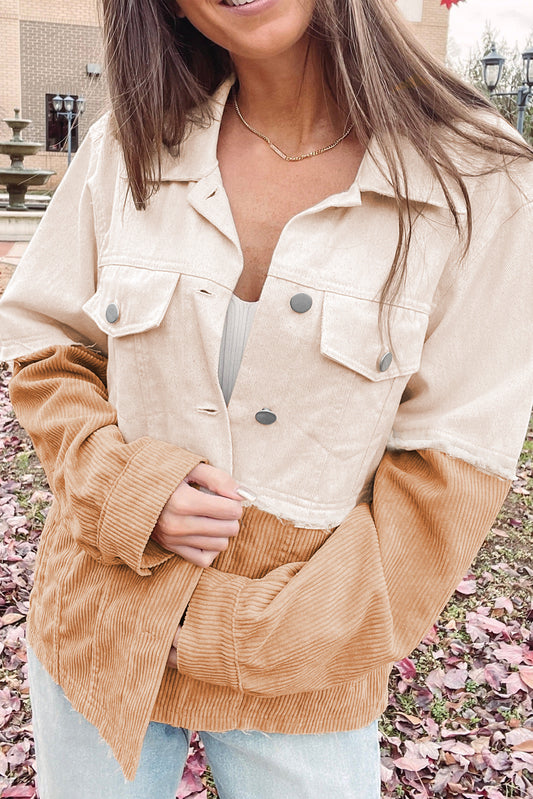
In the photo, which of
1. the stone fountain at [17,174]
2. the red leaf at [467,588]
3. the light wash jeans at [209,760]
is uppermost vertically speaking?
the light wash jeans at [209,760]

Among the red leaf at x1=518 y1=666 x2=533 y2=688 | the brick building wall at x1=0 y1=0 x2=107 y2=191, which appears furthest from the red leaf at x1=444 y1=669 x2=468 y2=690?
the brick building wall at x1=0 y1=0 x2=107 y2=191

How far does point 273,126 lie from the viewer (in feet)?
5.07

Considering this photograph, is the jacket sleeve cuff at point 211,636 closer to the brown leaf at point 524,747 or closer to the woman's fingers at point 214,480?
the woman's fingers at point 214,480

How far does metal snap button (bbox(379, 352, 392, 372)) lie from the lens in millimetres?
1384

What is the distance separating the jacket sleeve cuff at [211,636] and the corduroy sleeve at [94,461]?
103 mm

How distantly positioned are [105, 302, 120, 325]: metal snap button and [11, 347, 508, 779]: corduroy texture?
182 millimetres

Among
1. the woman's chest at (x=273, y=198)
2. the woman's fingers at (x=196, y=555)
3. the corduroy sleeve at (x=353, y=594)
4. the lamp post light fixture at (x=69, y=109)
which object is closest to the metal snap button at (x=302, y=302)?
the woman's chest at (x=273, y=198)

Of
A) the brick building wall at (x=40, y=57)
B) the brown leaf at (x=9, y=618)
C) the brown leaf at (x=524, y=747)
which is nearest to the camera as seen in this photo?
the brown leaf at (x=524, y=747)

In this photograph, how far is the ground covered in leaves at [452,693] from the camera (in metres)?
3.20

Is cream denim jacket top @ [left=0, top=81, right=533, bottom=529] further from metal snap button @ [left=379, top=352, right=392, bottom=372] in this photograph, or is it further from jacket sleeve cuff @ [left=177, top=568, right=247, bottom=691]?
jacket sleeve cuff @ [left=177, top=568, right=247, bottom=691]

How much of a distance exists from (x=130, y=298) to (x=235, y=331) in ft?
0.67

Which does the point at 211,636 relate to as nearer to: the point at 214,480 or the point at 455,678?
the point at 214,480

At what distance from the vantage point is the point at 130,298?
1.50 m

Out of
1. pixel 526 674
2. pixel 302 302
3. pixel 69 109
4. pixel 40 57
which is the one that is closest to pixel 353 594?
pixel 302 302
